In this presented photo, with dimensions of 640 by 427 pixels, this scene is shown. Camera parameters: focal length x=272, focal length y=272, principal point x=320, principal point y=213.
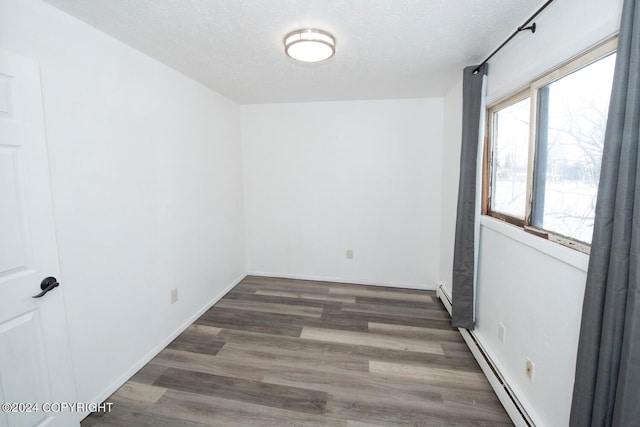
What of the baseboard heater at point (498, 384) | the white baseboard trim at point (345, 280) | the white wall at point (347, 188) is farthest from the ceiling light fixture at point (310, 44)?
the white baseboard trim at point (345, 280)

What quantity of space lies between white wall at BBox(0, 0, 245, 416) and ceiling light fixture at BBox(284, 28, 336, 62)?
1.23 metres

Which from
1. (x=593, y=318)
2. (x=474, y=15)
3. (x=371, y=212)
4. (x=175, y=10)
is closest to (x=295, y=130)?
(x=371, y=212)

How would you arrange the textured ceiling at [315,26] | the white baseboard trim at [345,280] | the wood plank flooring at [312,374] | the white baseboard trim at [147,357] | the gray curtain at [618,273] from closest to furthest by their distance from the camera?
the gray curtain at [618,273], the textured ceiling at [315,26], the wood plank flooring at [312,374], the white baseboard trim at [147,357], the white baseboard trim at [345,280]

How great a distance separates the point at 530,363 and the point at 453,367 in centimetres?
63

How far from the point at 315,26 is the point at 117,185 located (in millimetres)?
1747

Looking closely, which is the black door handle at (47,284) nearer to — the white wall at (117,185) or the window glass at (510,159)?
the white wall at (117,185)

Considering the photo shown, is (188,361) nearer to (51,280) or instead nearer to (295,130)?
(51,280)

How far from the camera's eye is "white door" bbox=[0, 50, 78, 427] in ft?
4.20

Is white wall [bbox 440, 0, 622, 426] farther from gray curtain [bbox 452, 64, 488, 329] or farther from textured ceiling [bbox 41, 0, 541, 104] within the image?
textured ceiling [bbox 41, 0, 541, 104]

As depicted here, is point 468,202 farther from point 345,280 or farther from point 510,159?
point 345,280

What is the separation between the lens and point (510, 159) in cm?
208

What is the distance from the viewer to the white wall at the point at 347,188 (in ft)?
11.4

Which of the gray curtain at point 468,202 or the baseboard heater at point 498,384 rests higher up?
the gray curtain at point 468,202

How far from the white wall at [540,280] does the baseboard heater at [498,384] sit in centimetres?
4
